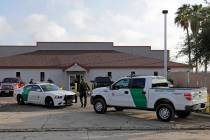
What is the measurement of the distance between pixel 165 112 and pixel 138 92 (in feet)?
6.20

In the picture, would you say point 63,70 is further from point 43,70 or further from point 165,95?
point 165,95

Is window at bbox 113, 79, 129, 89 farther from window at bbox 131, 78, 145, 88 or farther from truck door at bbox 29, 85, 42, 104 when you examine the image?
truck door at bbox 29, 85, 42, 104

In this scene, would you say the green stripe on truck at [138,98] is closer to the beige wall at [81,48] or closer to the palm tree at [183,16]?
the palm tree at [183,16]

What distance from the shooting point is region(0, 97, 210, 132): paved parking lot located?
1752 centimetres

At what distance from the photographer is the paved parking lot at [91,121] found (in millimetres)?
17516

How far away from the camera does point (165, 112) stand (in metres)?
19.5

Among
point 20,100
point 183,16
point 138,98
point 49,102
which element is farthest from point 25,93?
point 183,16

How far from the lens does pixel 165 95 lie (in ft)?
64.3

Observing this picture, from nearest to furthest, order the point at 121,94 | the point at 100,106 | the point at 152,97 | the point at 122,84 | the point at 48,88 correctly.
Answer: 1. the point at 152,97
2. the point at 121,94
3. the point at 122,84
4. the point at 100,106
5. the point at 48,88

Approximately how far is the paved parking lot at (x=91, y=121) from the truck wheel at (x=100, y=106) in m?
0.31

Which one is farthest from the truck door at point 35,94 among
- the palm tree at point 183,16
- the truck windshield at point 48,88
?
the palm tree at point 183,16

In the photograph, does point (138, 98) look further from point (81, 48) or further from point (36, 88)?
point (81, 48)

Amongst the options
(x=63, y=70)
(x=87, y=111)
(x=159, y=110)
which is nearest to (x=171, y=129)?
(x=159, y=110)

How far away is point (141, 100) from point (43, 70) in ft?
118
